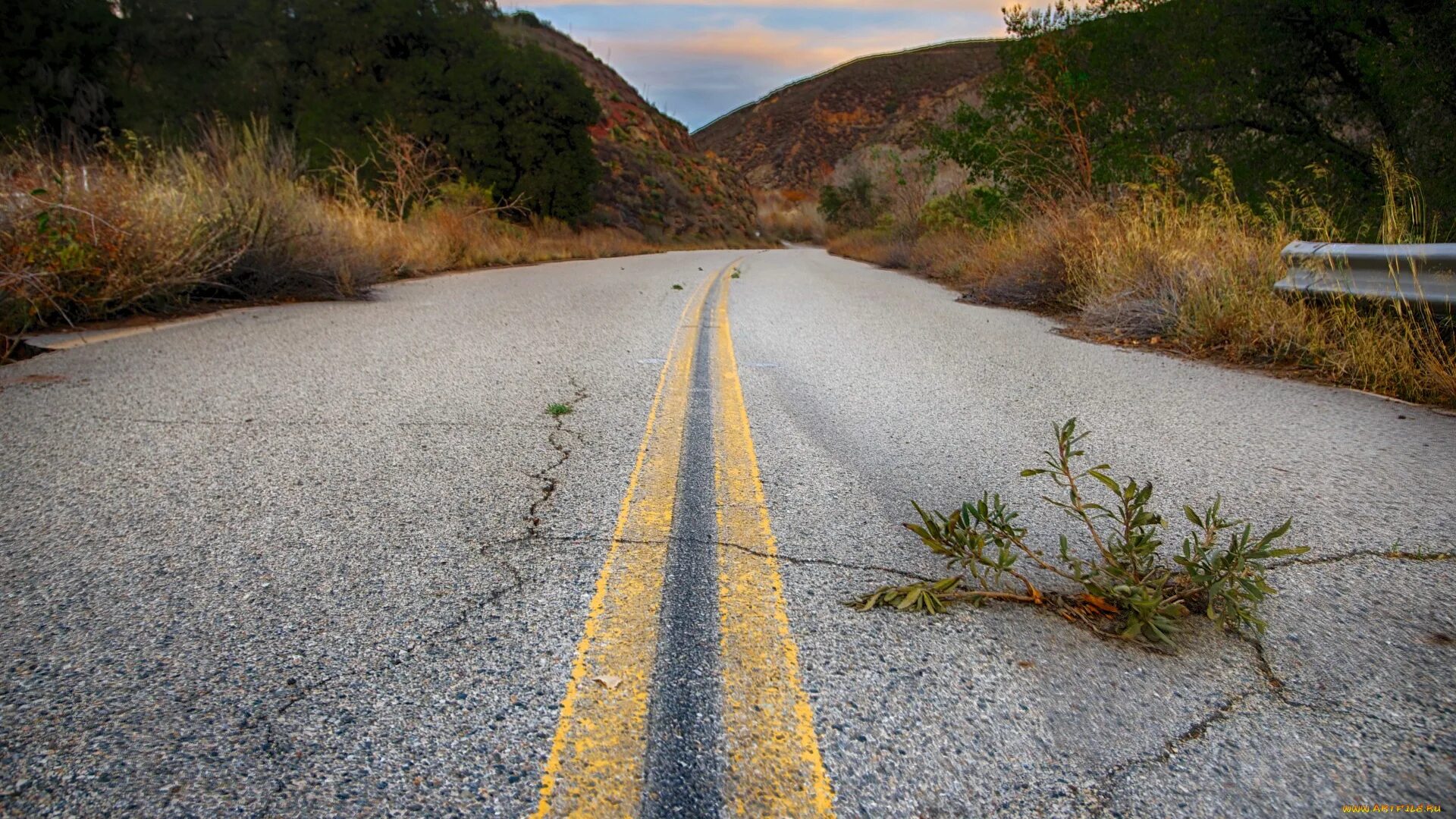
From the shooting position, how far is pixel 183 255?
23.3ft

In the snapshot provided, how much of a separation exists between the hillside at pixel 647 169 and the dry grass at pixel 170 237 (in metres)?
20.3

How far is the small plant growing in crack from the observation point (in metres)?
1.84

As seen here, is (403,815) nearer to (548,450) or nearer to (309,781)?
(309,781)

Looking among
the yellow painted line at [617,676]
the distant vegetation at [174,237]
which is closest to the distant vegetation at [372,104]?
the distant vegetation at [174,237]

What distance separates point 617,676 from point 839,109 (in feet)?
295

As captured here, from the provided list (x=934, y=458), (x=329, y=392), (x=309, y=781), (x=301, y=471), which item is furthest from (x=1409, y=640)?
(x=329, y=392)

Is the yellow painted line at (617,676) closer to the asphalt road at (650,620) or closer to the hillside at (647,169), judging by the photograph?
the asphalt road at (650,620)

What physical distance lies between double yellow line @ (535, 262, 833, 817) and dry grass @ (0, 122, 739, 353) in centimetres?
491

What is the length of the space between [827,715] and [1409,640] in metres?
1.39

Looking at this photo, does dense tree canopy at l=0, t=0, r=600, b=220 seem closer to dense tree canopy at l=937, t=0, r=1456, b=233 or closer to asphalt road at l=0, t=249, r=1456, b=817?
dense tree canopy at l=937, t=0, r=1456, b=233

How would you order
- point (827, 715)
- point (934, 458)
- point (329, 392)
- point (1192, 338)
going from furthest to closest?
point (1192, 338) → point (329, 392) → point (934, 458) → point (827, 715)

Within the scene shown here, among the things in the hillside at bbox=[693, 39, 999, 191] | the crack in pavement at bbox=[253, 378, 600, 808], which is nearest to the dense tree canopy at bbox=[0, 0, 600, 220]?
the crack in pavement at bbox=[253, 378, 600, 808]

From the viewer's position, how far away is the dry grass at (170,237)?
576 centimetres

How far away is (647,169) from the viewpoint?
1524 inches
